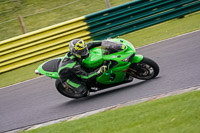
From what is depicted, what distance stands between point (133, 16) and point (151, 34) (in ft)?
4.00

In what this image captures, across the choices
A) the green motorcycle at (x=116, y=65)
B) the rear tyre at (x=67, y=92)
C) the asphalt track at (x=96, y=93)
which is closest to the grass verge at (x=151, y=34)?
the asphalt track at (x=96, y=93)

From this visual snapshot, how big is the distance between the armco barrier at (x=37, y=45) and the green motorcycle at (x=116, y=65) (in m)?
5.14

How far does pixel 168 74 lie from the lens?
7.88 meters

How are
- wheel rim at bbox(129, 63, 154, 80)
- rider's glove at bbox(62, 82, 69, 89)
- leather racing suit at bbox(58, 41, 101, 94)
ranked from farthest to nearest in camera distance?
1. rider's glove at bbox(62, 82, 69, 89)
2. leather racing suit at bbox(58, 41, 101, 94)
3. wheel rim at bbox(129, 63, 154, 80)

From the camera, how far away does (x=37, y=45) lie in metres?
13.1

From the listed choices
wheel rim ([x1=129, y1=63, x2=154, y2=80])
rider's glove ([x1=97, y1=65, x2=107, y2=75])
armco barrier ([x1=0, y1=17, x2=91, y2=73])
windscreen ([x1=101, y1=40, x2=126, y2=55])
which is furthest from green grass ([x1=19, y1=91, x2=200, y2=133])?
armco barrier ([x1=0, y1=17, x2=91, y2=73])

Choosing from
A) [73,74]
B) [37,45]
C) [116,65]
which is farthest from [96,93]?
[37,45]

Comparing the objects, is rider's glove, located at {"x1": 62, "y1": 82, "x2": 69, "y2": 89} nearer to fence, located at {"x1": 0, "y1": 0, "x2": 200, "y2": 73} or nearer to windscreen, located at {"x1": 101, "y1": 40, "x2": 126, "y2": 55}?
windscreen, located at {"x1": 101, "y1": 40, "x2": 126, "y2": 55}

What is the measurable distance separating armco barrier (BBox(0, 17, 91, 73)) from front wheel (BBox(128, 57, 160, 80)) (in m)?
5.88

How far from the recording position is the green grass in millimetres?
4879

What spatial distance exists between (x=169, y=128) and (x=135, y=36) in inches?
348

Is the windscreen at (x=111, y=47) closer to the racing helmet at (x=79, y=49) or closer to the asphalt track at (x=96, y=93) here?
the racing helmet at (x=79, y=49)

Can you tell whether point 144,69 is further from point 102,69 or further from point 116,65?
point 102,69

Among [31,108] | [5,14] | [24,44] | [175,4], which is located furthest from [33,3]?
[31,108]
